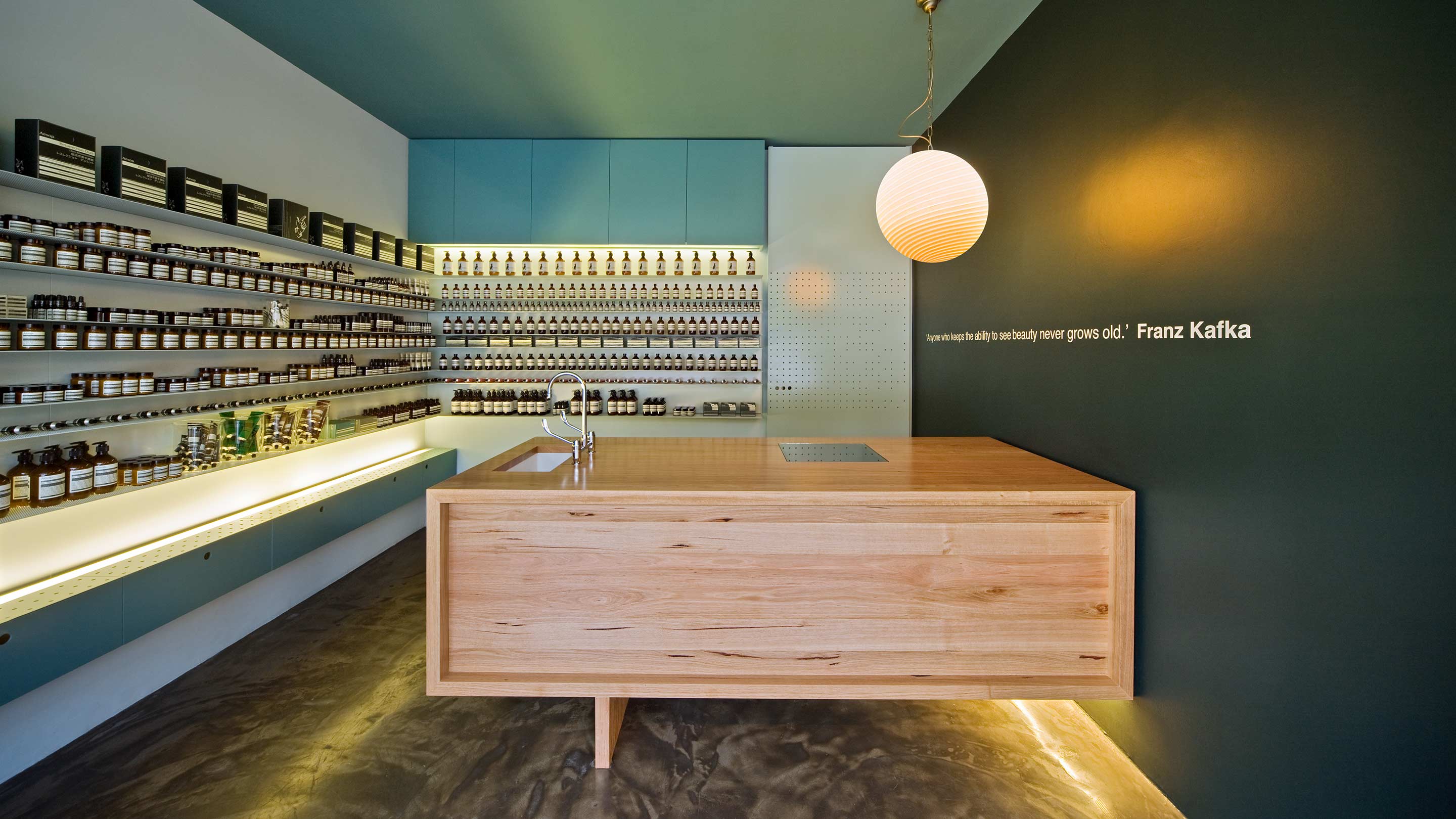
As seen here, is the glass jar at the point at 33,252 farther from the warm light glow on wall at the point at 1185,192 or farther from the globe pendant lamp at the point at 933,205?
the warm light glow on wall at the point at 1185,192

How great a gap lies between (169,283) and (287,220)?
0.76 meters

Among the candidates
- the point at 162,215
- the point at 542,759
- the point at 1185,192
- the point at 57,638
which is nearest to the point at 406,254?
the point at 162,215

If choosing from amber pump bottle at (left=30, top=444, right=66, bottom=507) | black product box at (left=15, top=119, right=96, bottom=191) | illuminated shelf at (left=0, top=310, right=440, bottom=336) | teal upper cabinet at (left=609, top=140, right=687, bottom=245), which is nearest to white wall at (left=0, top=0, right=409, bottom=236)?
black product box at (left=15, top=119, right=96, bottom=191)

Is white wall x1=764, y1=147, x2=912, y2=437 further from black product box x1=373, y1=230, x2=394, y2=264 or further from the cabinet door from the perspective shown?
black product box x1=373, y1=230, x2=394, y2=264

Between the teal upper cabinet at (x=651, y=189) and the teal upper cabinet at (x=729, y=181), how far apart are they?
0.23ft

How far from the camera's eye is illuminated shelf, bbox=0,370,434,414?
192 centimetres

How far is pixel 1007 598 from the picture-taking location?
5.87 ft

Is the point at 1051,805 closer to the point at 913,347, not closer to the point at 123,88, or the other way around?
the point at 913,347

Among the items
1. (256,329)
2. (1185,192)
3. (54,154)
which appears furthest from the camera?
(256,329)

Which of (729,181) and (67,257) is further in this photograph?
(729,181)

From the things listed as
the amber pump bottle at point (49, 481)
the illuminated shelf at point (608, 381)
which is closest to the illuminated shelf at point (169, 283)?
the amber pump bottle at point (49, 481)

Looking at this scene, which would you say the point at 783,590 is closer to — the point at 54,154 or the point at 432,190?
the point at 54,154

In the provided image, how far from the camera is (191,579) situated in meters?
2.28

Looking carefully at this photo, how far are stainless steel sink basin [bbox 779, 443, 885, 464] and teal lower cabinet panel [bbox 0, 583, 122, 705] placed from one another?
96.0 inches
